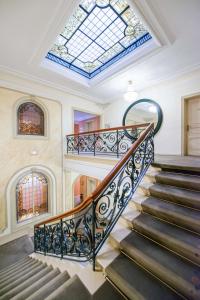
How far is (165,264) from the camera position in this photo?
1.40 m

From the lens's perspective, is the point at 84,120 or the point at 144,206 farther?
the point at 84,120

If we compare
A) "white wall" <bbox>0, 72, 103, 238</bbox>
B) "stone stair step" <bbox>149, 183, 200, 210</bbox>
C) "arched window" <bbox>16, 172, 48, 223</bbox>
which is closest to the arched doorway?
"white wall" <bbox>0, 72, 103, 238</bbox>

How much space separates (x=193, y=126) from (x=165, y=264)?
4.20 meters

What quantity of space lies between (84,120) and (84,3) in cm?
713

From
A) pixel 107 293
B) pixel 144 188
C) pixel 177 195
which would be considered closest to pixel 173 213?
pixel 177 195

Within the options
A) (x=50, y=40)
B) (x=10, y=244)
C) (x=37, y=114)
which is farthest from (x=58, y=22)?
(x=10, y=244)

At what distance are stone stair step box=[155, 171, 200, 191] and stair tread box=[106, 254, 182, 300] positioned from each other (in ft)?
4.26

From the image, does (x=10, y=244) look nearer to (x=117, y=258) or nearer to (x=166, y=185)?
(x=117, y=258)

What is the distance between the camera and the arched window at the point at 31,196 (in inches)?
190

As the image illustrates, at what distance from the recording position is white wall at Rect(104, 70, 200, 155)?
4.45 metres

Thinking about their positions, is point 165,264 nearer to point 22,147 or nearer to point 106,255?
point 106,255

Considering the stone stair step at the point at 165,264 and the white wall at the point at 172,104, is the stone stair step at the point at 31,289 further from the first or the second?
the white wall at the point at 172,104

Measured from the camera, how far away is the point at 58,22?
9.10 ft

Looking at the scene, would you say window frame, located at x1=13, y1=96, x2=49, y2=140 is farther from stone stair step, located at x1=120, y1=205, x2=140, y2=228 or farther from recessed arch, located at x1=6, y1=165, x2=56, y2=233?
stone stair step, located at x1=120, y1=205, x2=140, y2=228
